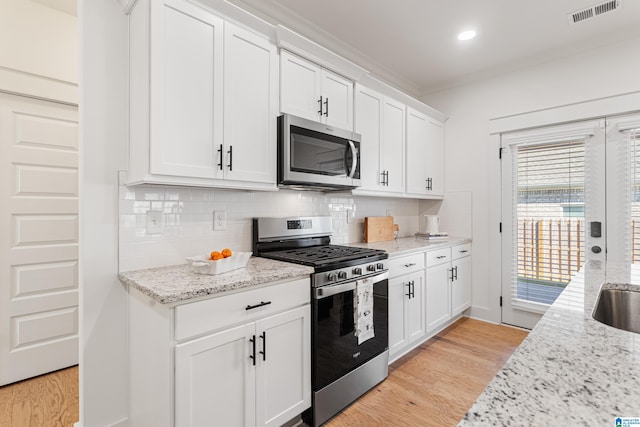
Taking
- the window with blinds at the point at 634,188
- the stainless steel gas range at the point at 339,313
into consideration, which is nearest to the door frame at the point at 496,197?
the window with blinds at the point at 634,188

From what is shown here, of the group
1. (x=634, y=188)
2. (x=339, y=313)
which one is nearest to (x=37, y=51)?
(x=339, y=313)

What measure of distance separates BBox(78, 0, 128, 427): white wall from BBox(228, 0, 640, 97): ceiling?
98 cm

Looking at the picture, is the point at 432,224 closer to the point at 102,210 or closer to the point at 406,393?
the point at 406,393

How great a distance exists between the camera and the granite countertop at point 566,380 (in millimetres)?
505

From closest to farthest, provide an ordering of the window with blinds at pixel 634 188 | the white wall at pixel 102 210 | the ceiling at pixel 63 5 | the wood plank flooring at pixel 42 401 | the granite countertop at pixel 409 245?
the white wall at pixel 102 210 → the wood plank flooring at pixel 42 401 → the ceiling at pixel 63 5 → the granite countertop at pixel 409 245 → the window with blinds at pixel 634 188

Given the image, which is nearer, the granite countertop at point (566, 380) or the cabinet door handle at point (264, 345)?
the granite countertop at point (566, 380)

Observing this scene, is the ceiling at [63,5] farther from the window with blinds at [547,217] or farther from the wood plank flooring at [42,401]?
the window with blinds at [547,217]

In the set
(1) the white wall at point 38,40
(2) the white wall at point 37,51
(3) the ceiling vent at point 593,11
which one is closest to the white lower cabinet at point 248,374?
(2) the white wall at point 37,51

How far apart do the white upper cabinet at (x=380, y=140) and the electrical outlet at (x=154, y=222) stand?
5.19 feet

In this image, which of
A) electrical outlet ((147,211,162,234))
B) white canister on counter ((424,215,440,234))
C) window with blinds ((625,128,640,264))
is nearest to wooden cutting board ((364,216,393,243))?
white canister on counter ((424,215,440,234))

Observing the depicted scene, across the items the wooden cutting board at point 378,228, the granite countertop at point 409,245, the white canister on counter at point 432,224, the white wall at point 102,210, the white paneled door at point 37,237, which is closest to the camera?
the white wall at point 102,210

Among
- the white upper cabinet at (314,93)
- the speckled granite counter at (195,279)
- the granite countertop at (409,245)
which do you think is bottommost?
the speckled granite counter at (195,279)

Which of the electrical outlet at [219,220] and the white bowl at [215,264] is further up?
the electrical outlet at [219,220]

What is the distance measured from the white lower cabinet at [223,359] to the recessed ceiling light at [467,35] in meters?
2.60
